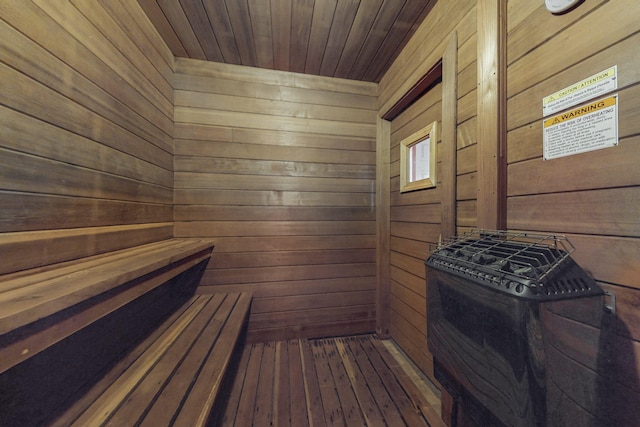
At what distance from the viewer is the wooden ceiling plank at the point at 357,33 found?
1.39 metres

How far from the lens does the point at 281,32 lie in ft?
5.23

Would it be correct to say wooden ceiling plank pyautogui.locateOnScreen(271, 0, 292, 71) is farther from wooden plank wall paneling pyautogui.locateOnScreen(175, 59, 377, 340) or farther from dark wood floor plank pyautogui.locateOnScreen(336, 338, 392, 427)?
dark wood floor plank pyautogui.locateOnScreen(336, 338, 392, 427)

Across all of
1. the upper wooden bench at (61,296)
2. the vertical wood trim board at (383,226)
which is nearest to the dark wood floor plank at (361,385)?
the vertical wood trim board at (383,226)

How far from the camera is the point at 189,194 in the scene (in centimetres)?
190

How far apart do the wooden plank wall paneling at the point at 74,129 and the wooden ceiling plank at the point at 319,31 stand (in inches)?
45.1

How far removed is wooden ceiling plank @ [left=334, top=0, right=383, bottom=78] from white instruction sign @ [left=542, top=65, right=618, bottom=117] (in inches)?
45.9

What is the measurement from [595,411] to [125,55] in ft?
8.30

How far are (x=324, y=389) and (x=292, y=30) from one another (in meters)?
2.56

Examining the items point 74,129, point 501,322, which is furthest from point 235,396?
point 74,129

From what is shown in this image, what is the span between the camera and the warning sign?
0.65 metres

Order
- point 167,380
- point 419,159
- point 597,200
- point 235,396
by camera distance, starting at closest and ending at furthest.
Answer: point 597,200
point 167,380
point 235,396
point 419,159

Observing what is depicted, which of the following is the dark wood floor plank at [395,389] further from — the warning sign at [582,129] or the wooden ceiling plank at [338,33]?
the wooden ceiling plank at [338,33]

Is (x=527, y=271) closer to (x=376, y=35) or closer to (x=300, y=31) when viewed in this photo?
(x=376, y=35)

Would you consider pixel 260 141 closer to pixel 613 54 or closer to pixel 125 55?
pixel 125 55
